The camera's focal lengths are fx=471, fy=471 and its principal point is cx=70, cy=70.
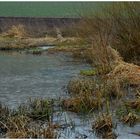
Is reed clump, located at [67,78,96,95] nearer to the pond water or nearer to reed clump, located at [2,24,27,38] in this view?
the pond water

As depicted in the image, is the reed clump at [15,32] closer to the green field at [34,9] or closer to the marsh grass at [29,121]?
the green field at [34,9]

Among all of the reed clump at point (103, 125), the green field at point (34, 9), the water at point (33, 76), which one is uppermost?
the green field at point (34, 9)

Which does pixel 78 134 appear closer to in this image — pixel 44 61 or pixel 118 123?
pixel 118 123

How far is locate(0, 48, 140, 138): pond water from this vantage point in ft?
29.1

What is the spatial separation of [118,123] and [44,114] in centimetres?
155

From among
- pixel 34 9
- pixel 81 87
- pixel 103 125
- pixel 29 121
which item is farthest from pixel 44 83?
pixel 34 9

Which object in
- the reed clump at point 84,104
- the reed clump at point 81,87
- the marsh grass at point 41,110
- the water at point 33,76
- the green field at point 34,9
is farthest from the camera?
the green field at point 34,9

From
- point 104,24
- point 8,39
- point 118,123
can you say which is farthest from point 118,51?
point 8,39

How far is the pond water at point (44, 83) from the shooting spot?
8883 millimetres

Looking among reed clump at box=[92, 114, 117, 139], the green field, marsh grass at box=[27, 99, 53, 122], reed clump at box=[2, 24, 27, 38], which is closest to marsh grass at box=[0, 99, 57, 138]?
marsh grass at box=[27, 99, 53, 122]

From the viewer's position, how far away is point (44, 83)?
50.2 feet

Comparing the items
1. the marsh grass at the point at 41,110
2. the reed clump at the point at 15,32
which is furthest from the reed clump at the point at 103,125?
the reed clump at the point at 15,32

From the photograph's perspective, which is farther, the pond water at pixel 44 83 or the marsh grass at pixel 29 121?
the pond water at pixel 44 83

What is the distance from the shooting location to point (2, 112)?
950 cm
